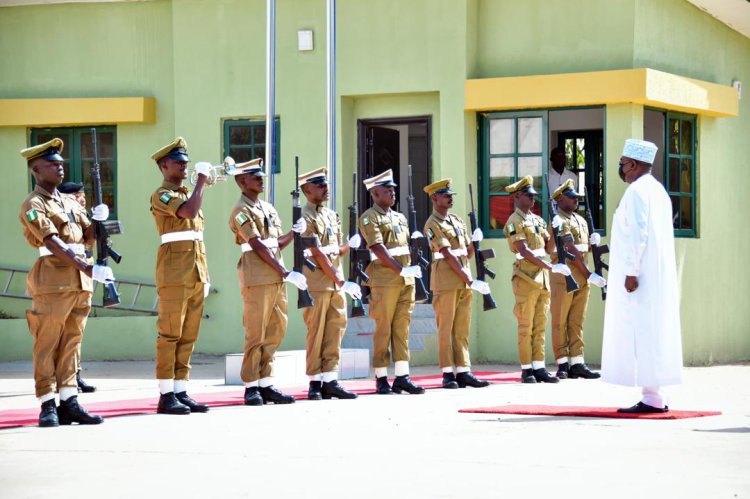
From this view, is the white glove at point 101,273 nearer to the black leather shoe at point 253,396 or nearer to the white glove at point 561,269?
the black leather shoe at point 253,396

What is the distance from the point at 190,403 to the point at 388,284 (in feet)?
8.17

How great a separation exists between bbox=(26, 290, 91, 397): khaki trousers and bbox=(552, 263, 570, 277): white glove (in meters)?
5.72

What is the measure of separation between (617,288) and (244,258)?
10.3 ft

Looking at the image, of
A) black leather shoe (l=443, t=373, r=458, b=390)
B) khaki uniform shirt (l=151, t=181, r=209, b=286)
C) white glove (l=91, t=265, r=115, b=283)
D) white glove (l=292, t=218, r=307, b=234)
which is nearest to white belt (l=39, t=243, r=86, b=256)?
white glove (l=91, t=265, r=115, b=283)

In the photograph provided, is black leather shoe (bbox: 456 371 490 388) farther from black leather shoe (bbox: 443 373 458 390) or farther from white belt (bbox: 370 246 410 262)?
white belt (bbox: 370 246 410 262)

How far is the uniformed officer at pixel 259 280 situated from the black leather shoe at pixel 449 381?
2.10 m

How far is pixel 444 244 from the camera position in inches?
514

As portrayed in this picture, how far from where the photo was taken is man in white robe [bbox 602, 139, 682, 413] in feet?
32.7

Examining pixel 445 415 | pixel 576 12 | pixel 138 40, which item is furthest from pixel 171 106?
pixel 445 415

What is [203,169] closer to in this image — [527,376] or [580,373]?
[527,376]

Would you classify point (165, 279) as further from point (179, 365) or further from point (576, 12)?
point (576, 12)

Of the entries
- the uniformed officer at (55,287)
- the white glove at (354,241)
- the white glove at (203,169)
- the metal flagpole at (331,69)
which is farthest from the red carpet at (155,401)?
the metal flagpole at (331,69)

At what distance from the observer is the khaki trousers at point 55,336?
9828 millimetres

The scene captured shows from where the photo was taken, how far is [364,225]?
12461mm
